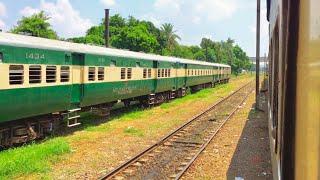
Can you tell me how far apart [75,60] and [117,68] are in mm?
4189

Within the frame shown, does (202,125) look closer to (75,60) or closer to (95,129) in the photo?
(95,129)

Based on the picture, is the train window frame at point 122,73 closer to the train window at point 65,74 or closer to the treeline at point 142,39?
the train window at point 65,74

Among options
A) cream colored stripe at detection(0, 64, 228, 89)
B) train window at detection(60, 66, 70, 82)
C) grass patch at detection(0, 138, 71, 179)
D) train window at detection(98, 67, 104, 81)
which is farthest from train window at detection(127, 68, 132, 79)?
grass patch at detection(0, 138, 71, 179)

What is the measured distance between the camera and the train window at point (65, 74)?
14.9m

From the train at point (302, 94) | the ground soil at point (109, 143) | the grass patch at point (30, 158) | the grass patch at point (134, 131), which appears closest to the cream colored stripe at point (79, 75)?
A: the grass patch at point (30, 158)

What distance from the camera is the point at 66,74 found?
15.3 m

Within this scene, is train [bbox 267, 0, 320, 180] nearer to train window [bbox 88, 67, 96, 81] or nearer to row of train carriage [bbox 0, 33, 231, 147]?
row of train carriage [bbox 0, 33, 231, 147]

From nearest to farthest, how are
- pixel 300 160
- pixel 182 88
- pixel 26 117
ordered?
1. pixel 300 160
2. pixel 26 117
3. pixel 182 88

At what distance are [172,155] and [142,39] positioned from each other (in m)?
57.7

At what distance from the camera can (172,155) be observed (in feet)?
43.2

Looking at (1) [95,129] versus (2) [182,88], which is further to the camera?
(2) [182,88]

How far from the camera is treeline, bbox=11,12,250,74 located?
53.2 metres

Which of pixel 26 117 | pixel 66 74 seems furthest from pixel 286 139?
pixel 66 74

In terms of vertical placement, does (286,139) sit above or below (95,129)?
above
